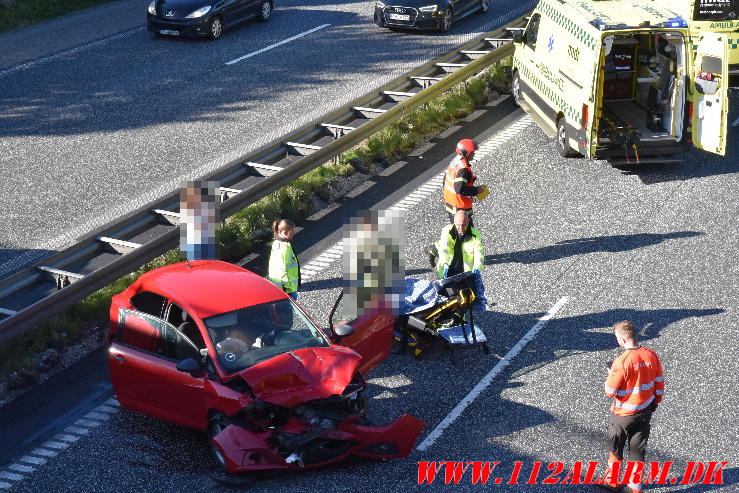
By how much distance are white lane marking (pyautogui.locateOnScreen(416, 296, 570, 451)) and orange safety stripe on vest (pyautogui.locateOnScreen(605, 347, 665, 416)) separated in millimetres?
1816

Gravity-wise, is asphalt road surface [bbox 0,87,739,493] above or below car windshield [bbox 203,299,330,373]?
below

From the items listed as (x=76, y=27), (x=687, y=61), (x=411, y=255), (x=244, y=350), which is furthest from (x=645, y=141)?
(x=76, y=27)

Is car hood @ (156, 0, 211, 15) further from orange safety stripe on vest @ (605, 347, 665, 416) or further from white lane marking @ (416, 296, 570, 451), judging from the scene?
orange safety stripe on vest @ (605, 347, 665, 416)

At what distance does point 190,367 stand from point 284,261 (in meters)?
1.96

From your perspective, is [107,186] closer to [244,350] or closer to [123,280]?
[123,280]

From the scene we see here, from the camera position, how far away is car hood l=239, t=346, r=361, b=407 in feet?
28.6

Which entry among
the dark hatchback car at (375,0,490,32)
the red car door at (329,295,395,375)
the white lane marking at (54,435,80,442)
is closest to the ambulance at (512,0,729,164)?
the dark hatchback car at (375,0,490,32)

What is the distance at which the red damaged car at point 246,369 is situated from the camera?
8711mm

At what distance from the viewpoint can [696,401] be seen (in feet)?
33.4

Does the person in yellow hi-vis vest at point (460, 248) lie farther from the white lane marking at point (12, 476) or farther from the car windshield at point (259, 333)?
the white lane marking at point (12, 476)

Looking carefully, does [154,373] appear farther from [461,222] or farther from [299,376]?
[461,222]

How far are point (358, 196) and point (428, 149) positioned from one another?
227cm

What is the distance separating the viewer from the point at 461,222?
445 inches

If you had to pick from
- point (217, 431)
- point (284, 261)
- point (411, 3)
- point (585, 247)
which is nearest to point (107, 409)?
point (217, 431)
